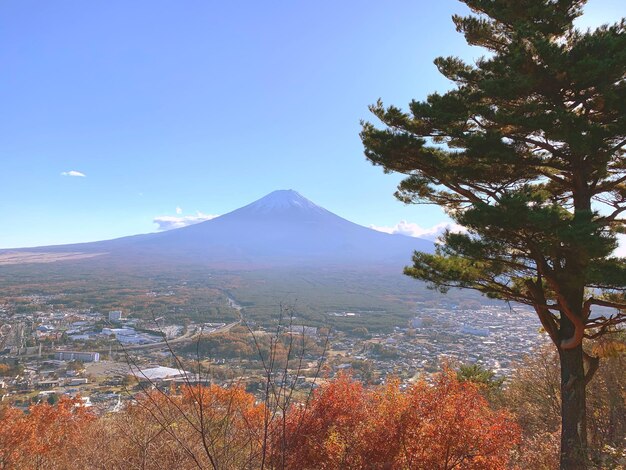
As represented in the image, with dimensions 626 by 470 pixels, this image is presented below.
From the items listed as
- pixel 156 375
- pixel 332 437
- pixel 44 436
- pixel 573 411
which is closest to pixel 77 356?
pixel 156 375

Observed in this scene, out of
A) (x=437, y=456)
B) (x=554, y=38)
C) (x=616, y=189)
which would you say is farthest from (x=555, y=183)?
(x=437, y=456)

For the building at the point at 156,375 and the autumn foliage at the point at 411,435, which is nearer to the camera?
the building at the point at 156,375

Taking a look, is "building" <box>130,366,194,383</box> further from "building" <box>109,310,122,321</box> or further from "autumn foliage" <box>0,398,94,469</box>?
"building" <box>109,310,122,321</box>

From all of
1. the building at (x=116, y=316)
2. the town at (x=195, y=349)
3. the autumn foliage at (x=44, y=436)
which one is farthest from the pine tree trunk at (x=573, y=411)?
the building at (x=116, y=316)

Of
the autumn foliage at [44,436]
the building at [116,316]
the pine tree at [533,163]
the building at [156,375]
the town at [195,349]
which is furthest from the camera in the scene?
the building at [116,316]

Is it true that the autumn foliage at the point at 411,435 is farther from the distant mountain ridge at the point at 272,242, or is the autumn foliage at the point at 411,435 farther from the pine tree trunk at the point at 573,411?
the distant mountain ridge at the point at 272,242

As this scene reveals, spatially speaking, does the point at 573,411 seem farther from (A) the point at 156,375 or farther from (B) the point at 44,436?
(A) the point at 156,375

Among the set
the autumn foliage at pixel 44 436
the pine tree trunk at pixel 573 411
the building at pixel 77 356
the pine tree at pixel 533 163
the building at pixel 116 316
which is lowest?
the building at pixel 77 356

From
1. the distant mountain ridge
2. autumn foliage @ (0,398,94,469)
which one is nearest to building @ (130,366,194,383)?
autumn foliage @ (0,398,94,469)
